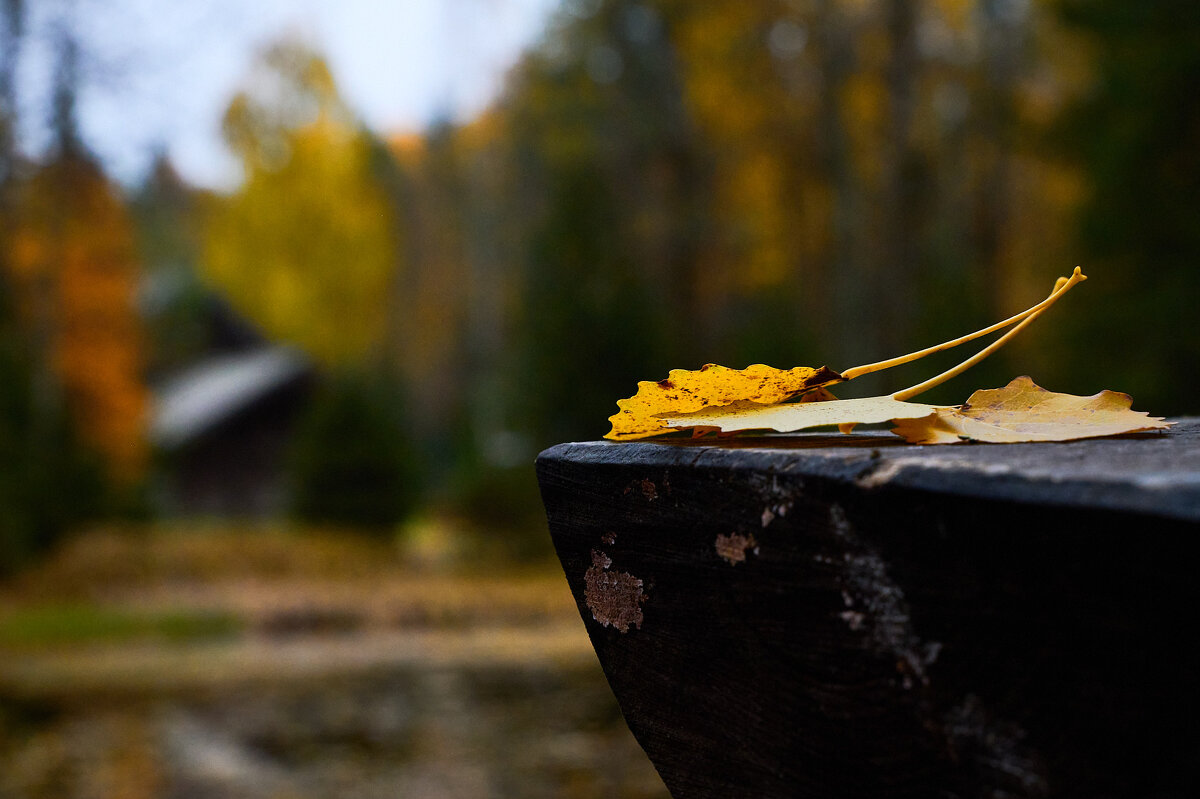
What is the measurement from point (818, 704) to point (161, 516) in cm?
1703

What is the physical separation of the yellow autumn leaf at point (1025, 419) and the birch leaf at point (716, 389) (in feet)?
0.30

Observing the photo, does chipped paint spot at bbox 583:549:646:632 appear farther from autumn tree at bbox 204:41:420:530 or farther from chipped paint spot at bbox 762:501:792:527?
autumn tree at bbox 204:41:420:530

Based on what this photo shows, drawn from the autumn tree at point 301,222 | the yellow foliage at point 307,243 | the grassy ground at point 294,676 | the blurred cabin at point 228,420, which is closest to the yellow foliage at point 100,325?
the blurred cabin at point 228,420

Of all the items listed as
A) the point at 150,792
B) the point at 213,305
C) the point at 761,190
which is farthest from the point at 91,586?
the point at 761,190

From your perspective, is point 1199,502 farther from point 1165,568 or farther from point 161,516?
point 161,516

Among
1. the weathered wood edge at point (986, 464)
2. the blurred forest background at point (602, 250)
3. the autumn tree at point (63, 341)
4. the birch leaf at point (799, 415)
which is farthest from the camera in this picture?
the autumn tree at point (63, 341)

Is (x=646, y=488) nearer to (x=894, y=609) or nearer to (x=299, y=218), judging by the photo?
(x=894, y=609)

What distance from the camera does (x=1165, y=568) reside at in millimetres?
414

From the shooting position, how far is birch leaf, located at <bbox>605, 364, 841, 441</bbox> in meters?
0.74

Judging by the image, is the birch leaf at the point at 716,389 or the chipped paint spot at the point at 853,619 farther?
the birch leaf at the point at 716,389

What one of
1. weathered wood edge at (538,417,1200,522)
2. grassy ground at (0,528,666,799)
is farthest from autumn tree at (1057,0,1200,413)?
weathered wood edge at (538,417,1200,522)

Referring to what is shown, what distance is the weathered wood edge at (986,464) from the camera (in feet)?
1.34

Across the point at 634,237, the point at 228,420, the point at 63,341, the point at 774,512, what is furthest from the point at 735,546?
the point at 228,420

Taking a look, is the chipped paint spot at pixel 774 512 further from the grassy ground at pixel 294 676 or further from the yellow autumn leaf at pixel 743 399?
the grassy ground at pixel 294 676
